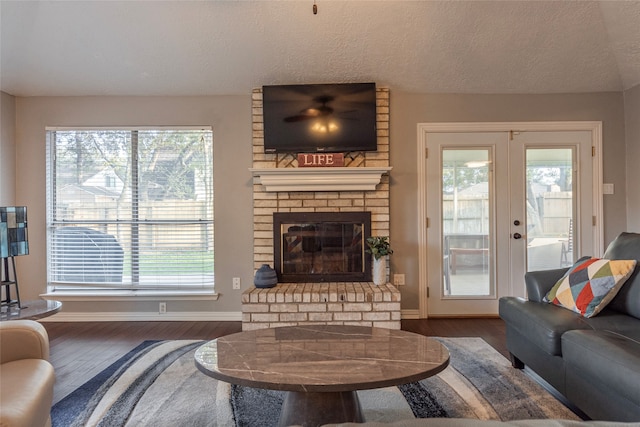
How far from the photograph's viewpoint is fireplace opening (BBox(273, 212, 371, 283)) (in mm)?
3453

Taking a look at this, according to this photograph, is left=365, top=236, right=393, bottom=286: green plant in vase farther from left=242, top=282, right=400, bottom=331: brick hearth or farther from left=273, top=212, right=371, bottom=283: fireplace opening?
left=242, top=282, right=400, bottom=331: brick hearth

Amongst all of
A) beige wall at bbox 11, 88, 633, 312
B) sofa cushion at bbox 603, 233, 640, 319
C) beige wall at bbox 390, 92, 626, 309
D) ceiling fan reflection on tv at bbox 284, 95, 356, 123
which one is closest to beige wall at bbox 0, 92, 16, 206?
beige wall at bbox 11, 88, 633, 312

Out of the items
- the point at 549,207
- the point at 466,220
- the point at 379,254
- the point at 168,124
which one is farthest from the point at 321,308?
the point at 549,207

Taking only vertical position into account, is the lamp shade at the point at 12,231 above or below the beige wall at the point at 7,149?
below

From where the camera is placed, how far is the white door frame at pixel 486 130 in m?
3.52

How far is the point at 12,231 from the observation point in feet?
7.50

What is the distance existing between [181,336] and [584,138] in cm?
422

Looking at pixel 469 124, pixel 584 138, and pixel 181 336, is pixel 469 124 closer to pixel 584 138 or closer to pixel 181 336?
pixel 584 138

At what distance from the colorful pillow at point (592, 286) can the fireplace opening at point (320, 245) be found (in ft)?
5.36

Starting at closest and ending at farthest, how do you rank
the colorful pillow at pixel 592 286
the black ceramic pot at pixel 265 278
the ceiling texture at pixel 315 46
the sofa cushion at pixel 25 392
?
the sofa cushion at pixel 25 392 < the colorful pillow at pixel 592 286 < the ceiling texture at pixel 315 46 < the black ceramic pot at pixel 265 278

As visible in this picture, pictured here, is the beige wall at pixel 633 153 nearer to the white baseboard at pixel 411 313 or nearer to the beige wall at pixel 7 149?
the white baseboard at pixel 411 313

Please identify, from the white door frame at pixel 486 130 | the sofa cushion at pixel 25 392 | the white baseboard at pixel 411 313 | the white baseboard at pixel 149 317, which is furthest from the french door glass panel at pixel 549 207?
the sofa cushion at pixel 25 392

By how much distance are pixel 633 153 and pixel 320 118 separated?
9.92 feet

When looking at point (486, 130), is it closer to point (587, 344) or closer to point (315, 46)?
point (315, 46)
